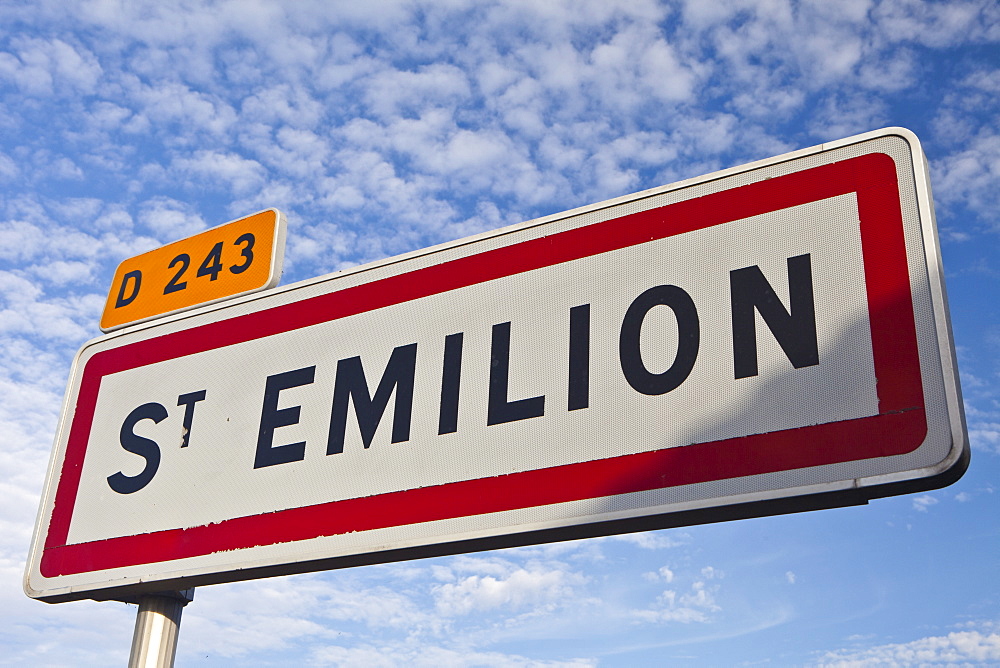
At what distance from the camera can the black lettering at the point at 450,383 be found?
7.72ft

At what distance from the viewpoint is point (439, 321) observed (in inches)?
100

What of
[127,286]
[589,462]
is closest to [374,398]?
[589,462]

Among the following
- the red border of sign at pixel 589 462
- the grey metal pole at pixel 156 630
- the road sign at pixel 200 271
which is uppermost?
the road sign at pixel 200 271

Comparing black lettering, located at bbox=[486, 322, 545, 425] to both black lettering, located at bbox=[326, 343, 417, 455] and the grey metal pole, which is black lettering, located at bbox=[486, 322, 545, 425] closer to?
black lettering, located at bbox=[326, 343, 417, 455]

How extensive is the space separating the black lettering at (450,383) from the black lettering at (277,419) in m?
0.44

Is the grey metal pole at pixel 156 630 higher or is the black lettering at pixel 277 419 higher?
the black lettering at pixel 277 419

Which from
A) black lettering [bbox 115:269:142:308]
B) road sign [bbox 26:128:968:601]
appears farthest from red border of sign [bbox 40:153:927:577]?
black lettering [bbox 115:269:142:308]

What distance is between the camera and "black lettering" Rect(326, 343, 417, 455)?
2.44m

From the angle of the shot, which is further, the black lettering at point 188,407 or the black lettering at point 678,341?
the black lettering at point 188,407

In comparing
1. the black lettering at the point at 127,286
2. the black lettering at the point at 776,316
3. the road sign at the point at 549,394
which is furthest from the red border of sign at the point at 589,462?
the black lettering at the point at 127,286

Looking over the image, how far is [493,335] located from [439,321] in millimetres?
190

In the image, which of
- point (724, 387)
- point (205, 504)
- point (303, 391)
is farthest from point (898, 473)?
point (205, 504)

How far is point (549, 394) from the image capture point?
2.25 metres

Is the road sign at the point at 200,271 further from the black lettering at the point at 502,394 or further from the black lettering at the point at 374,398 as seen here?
the black lettering at the point at 502,394
